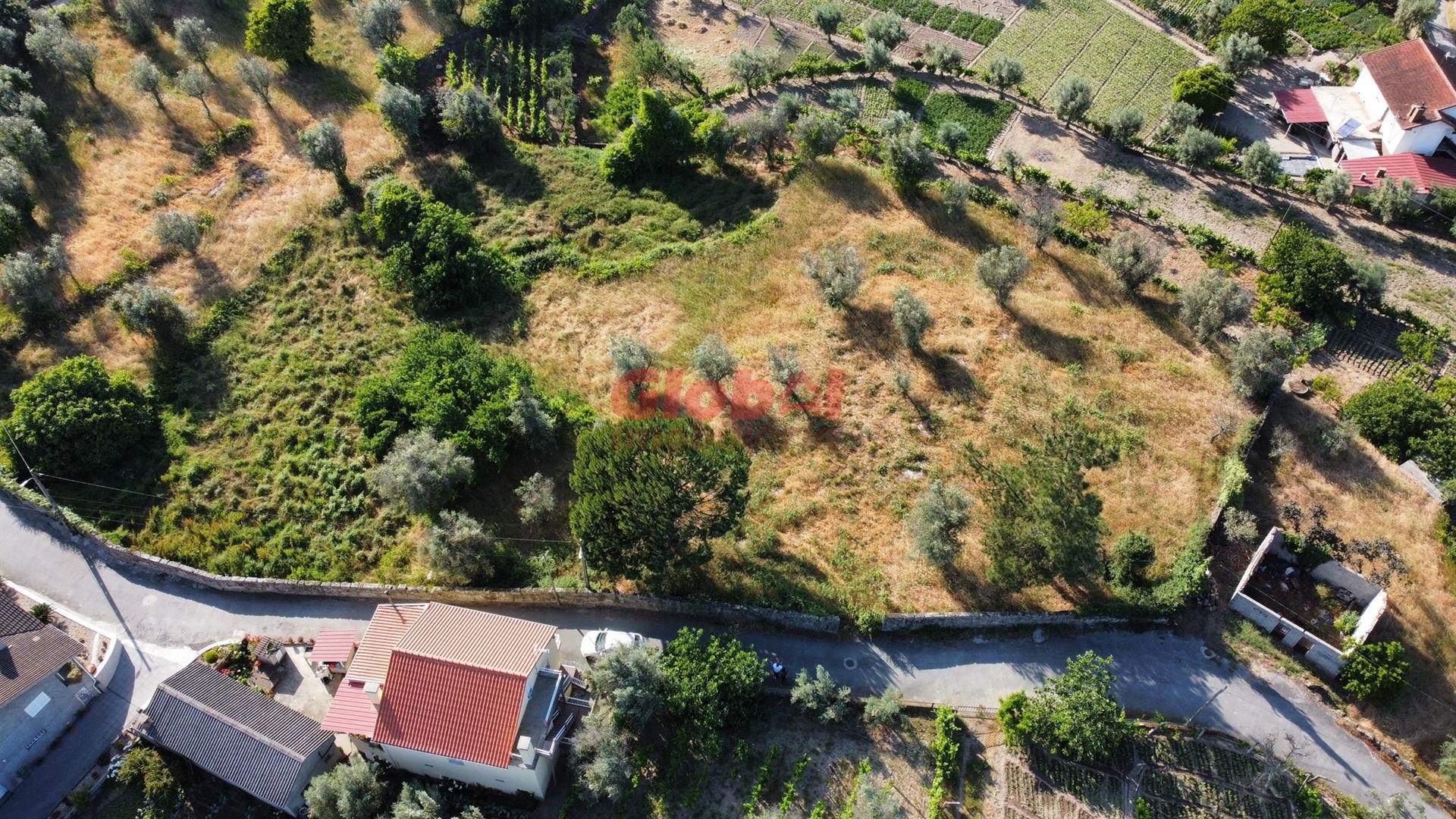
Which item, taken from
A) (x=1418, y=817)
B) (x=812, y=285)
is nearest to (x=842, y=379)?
(x=812, y=285)

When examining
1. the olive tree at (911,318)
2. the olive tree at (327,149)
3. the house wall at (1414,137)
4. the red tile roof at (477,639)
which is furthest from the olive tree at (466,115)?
the house wall at (1414,137)

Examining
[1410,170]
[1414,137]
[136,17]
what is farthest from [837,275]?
[136,17]

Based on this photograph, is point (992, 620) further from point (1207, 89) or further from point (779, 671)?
point (1207, 89)

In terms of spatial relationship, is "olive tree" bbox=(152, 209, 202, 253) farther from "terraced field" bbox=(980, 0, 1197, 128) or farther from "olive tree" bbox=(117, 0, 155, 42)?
"terraced field" bbox=(980, 0, 1197, 128)

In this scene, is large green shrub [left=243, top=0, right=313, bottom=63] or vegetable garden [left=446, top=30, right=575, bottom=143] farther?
vegetable garden [left=446, top=30, right=575, bottom=143]

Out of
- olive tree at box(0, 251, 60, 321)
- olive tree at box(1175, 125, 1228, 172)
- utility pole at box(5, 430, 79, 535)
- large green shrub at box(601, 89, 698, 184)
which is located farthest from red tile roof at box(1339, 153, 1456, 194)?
olive tree at box(0, 251, 60, 321)

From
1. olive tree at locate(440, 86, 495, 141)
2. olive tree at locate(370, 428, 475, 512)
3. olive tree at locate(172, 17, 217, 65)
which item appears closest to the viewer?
olive tree at locate(370, 428, 475, 512)

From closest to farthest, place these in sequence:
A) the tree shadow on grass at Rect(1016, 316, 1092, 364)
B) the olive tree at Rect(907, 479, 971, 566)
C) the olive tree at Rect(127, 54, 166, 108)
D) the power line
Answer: the olive tree at Rect(907, 479, 971, 566)
the power line
the tree shadow on grass at Rect(1016, 316, 1092, 364)
the olive tree at Rect(127, 54, 166, 108)

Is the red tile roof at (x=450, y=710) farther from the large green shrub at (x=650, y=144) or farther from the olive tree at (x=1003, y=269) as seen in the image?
the large green shrub at (x=650, y=144)
